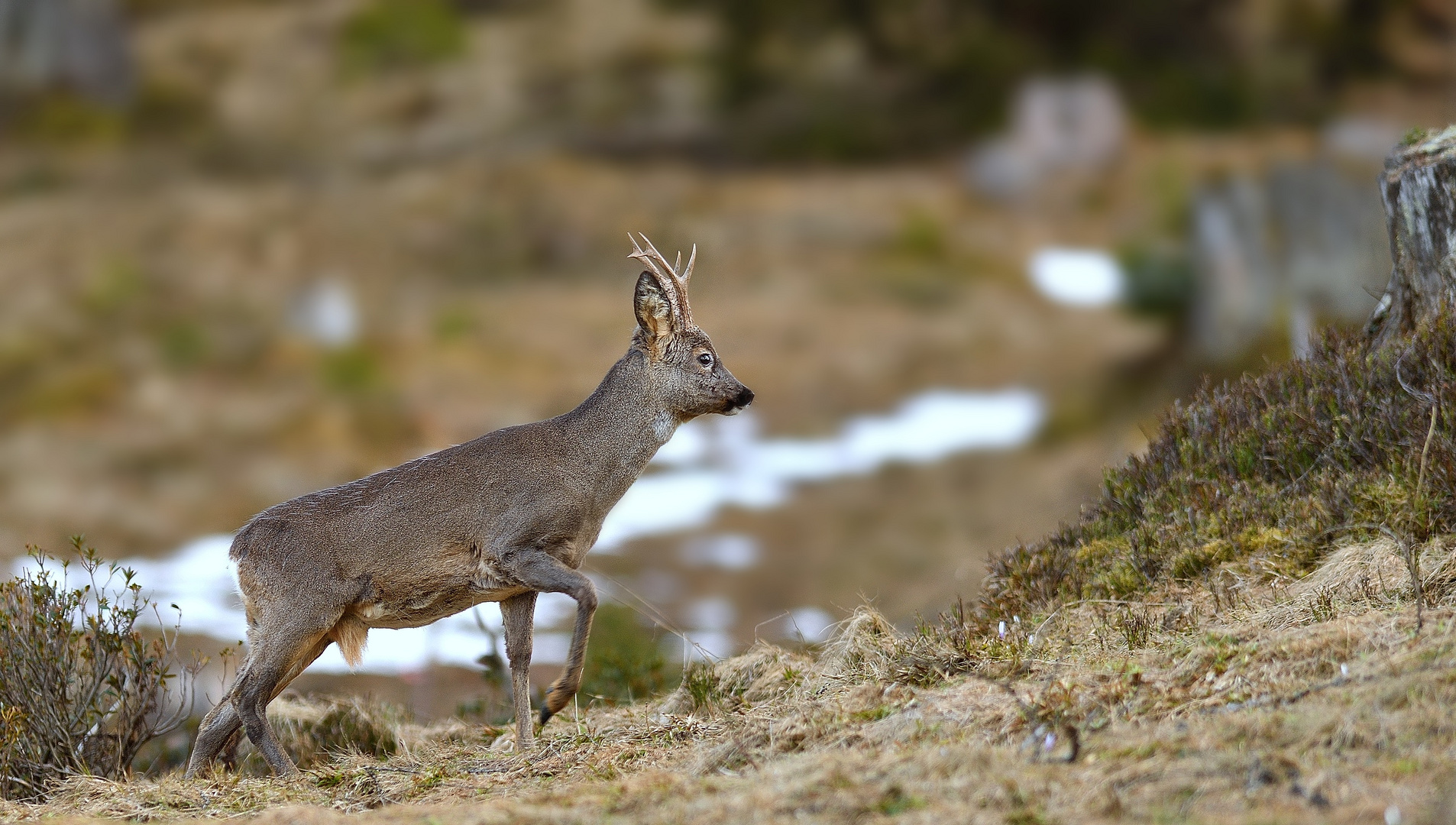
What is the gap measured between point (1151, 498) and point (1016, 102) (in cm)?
2768

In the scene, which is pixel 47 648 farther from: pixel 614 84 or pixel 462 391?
pixel 614 84

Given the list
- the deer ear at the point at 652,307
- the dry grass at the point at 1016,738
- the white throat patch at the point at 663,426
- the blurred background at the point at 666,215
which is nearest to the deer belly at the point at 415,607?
the dry grass at the point at 1016,738

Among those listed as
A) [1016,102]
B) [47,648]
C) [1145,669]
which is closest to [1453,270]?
[1145,669]

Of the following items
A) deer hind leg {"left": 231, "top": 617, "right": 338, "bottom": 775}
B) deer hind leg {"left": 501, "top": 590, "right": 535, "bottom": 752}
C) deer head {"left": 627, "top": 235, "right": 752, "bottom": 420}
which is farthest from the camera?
deer head {"left": 627, "top": 235, "right": 752, "bottom": 420}

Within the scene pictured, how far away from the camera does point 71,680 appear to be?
23.8 ft

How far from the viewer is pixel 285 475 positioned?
29.6 meters

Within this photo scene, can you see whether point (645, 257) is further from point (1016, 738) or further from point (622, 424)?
point (1016, 738)

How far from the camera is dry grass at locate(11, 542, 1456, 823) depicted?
4.26 metres

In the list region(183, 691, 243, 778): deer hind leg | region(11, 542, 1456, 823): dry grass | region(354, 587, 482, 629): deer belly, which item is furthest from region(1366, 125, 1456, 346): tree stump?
region(183, 691, 243, 778): deer hind leg

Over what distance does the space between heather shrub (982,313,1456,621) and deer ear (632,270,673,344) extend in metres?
2.32

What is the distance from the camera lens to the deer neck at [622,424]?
7.43 meters

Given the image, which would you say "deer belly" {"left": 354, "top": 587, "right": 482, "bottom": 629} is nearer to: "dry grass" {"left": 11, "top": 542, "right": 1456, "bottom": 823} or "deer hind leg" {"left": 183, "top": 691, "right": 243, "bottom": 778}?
"dry grass" {"left": 11, "top": 542, "right": 1456, "bottom": 823}

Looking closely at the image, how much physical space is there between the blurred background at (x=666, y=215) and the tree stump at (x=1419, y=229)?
Result: 19.3m

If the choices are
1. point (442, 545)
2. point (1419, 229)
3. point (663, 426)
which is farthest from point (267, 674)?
point (1419, 229)
